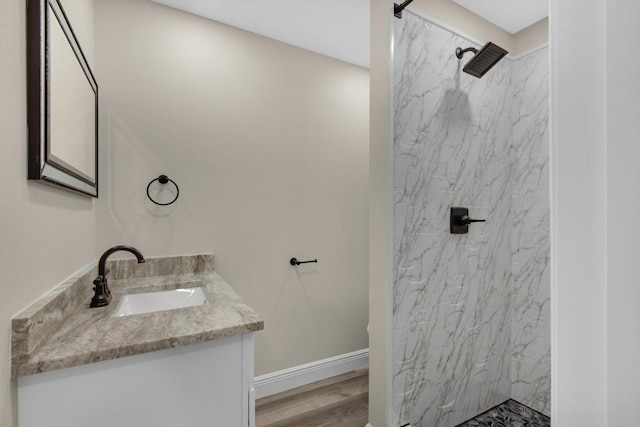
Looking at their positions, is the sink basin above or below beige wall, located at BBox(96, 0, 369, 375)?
below

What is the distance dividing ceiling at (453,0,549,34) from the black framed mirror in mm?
2079

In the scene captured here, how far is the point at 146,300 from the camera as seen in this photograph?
5.23ft

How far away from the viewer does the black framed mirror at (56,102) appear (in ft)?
2.90

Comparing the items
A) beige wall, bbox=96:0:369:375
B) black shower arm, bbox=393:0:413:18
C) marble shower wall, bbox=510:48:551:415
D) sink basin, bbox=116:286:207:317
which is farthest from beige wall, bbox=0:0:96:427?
marble shower wall, bbox=510:48:551:415

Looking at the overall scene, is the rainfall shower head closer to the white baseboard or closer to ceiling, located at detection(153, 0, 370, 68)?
ceiling, located at detection(153, 0, 370, 68)

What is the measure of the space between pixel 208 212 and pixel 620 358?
211 cm

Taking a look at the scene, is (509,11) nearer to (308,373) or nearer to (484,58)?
(484,58)

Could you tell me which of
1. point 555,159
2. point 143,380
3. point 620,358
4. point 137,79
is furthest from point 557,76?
point 137,79

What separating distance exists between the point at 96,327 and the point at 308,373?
1740 mm

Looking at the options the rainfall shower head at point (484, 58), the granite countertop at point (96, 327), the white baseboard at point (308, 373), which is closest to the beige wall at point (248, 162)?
the white baseboard at point (308, 373)

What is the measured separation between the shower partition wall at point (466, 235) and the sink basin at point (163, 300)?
3.51 feet

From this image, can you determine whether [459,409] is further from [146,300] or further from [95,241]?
[95,241]

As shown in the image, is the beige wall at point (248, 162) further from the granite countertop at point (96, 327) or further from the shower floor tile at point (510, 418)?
the shower floor tile at point (510, 418)

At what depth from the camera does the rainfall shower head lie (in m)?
1.60
